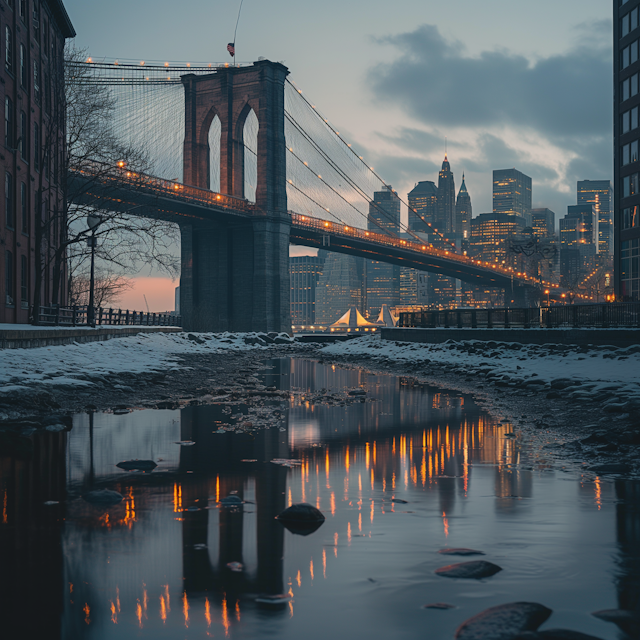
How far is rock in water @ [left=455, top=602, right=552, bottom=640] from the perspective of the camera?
3.11 metres

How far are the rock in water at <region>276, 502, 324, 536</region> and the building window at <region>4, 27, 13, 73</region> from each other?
1241 inches

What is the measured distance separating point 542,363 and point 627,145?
42487 mm

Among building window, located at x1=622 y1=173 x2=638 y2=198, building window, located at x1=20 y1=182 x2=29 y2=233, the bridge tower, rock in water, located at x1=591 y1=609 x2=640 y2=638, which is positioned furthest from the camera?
the bridge tower

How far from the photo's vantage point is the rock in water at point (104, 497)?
5645 mm

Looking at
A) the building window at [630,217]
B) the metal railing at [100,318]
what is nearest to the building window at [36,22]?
the metal railing at [100,318]

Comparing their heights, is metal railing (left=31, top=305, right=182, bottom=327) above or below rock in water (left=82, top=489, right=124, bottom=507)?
above

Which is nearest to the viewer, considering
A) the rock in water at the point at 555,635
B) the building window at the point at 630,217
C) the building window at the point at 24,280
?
the rock in water at the point at 555,635

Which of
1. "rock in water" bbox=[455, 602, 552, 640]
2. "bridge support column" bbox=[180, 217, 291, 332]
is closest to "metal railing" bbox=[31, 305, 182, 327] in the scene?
"bridge support column" bbox=[180, 217, 291, 332]

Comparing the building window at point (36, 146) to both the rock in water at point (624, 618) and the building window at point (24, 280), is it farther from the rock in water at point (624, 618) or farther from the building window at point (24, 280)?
the rock in water at point (624, 618)

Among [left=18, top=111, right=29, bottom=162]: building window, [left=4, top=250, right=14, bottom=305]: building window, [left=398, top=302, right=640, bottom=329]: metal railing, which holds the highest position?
[left=18, top=111, right=29, bottom=162]: building window

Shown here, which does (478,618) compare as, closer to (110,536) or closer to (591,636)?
(591,636)

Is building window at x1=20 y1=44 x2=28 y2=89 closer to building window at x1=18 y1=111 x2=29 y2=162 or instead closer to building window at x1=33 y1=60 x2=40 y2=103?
building window at x1=33 y1=60 x2=40 y2=103

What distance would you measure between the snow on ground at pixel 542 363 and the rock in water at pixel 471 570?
8205mm

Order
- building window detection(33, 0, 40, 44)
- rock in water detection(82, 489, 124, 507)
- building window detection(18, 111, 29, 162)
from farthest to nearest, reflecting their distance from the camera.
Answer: building window detection(33, 0, 40, 44) → building window detection(18, 111, 29, 162) → rock in water detection(82, 489, 124, 507)
